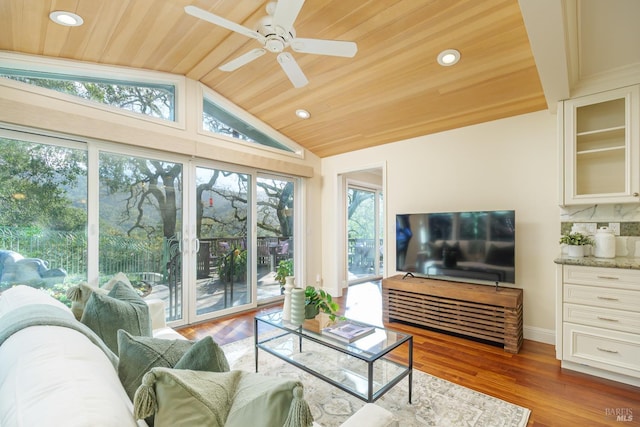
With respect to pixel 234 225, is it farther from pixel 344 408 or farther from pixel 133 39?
pixel 344 408

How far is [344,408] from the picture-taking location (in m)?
1.94

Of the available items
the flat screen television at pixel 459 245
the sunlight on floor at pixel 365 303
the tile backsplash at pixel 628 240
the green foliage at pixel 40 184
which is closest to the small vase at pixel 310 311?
the sunlight on floor at pixel 365 303

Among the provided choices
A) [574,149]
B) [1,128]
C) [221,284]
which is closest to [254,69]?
[1,128]

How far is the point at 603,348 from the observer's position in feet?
7.21

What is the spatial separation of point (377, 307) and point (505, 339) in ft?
5.52

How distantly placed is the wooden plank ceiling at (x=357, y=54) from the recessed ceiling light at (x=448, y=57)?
53mm

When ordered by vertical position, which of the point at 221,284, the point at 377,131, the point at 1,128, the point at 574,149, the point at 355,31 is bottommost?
the point at 221,284

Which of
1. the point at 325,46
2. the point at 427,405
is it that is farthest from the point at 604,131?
the point at 427,405

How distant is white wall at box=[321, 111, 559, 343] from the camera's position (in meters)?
2.92

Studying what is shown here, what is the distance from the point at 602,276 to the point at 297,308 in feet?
7.56

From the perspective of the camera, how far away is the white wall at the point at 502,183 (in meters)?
2.92

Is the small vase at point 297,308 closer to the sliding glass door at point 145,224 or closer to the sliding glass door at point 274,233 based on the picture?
the sliding glass door at point 145,224

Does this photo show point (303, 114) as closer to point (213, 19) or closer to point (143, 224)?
point (213, 19)

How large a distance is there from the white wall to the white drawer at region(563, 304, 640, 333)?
2.08 ft
